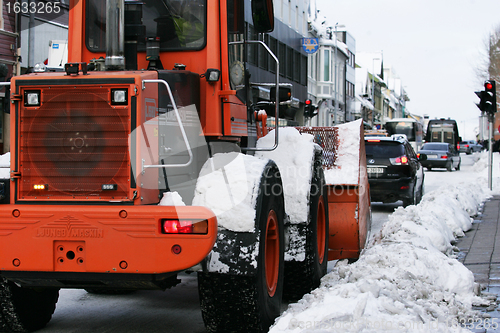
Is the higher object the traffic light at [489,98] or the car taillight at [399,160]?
the traffic light at [489,98]

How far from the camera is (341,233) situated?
7.39 metres

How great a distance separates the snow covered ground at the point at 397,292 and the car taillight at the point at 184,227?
88 cm

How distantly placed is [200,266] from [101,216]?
0.70 m

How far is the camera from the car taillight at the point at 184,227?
390 cm

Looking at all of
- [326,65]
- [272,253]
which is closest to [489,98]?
[272,253]

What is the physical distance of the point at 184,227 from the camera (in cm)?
390

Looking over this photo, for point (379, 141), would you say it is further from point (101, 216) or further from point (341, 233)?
point (101, 216)

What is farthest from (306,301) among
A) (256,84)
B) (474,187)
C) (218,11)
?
(474,187)

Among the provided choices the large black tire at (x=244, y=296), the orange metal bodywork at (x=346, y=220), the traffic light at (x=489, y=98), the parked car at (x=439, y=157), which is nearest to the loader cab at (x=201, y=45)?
the large black tire at (x=244, y=296)

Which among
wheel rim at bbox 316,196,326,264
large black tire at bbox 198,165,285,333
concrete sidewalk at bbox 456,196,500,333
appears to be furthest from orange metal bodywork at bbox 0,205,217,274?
wheel rim at bbox 316,196,326,264

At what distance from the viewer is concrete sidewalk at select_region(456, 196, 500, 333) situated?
533 centimetres

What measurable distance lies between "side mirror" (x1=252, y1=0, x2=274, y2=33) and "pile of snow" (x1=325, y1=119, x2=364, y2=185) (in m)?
2.91

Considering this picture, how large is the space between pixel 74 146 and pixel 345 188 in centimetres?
416

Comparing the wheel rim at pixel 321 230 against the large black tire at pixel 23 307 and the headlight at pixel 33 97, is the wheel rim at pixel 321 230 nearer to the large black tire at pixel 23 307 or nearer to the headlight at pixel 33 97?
the large black tire at pixel 23 307
